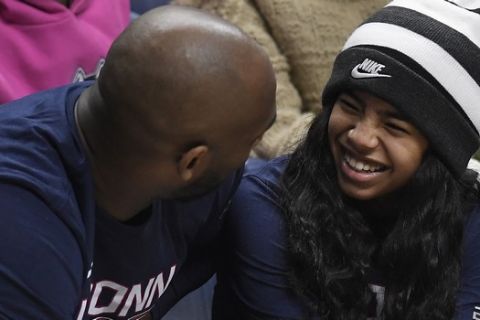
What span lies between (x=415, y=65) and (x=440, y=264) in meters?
0.29

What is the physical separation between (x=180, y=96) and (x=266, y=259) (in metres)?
0.42

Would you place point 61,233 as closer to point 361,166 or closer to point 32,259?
point 32,259

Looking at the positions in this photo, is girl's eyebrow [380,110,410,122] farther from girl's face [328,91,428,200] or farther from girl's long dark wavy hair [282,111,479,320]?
girl's long dark wavy hair [282,111,479,320]

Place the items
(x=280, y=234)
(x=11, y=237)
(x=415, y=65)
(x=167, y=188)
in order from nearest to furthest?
(x=11, y=237) → (x=167, y=188) → (x=415, y=65) → (x=280, y=234)

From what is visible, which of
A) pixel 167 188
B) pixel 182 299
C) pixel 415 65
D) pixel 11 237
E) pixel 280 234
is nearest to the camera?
pixel 11 237

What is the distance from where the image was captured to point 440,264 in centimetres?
113

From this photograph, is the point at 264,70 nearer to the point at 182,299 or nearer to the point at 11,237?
the point at 11,237

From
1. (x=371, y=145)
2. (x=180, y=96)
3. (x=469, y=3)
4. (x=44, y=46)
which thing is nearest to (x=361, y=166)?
(x=371, y=145)

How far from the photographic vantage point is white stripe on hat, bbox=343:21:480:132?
1.04 m

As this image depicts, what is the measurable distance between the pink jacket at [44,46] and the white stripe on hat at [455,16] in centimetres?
62

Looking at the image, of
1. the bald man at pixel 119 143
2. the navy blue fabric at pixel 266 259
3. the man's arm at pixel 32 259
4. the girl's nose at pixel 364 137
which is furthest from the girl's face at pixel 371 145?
the man's arm at pixel 32 259

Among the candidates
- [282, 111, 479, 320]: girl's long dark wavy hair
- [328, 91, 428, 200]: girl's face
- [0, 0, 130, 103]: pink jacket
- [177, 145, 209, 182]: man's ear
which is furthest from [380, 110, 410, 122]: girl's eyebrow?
[0, 0, 130, 103]: pink jacket

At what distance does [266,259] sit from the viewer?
1.14 m

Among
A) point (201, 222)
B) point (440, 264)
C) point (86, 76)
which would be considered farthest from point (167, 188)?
point (86, 76)
